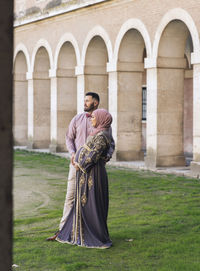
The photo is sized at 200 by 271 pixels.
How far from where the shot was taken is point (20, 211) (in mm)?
9938

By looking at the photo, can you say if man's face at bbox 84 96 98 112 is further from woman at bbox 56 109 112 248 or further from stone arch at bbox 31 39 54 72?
stone arch at bbox 31 39 54 72

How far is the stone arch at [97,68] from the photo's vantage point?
64.4 feet

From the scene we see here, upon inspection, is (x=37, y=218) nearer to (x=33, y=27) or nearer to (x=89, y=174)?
(x=89, y=174)

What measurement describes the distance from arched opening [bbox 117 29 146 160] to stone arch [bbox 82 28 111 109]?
2.11 metres

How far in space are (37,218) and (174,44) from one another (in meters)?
8.10

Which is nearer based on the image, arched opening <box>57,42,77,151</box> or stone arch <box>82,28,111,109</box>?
stone arch <box>82,28,111,109</box>

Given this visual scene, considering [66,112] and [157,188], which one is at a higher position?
[66,112]

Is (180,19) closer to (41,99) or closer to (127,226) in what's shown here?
(127,226)

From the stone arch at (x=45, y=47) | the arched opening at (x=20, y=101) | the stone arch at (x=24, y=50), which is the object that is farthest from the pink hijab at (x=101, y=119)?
the arched opening at (x=20, y=101)

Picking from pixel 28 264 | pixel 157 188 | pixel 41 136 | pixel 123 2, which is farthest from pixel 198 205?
pixel 41 136

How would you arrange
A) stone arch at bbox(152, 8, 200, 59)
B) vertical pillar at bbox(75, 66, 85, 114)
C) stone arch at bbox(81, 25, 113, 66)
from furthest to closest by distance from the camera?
vertical pillar at bbox(75, 66, 85, 114), stone arch at bbox(81, 25, 113, 66), stone arch at bbox(152, 8, 200, 59)

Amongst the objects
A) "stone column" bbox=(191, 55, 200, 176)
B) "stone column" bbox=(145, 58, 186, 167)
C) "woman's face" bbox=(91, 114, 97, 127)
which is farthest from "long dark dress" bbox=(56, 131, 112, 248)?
"stone column" bbox=(145, 58, 186, 167)

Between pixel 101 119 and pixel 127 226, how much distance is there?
83.7 inches
